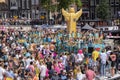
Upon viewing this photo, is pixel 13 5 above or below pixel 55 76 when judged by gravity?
below

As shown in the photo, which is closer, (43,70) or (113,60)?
(43,70)

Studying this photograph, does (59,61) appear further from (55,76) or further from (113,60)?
(113,60)

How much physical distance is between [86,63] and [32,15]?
232 feet

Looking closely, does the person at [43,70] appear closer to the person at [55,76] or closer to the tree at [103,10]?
the person at [55,76]

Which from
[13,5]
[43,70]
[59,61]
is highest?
[59,61]

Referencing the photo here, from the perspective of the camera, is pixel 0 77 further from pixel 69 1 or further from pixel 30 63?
pixel 69 1

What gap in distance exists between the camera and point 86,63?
1001 inches

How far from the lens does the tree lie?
82875mm

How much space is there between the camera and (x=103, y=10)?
273 ft

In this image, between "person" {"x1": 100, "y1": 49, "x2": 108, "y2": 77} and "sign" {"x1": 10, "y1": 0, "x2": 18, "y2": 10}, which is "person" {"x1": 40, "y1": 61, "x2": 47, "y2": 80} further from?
"sign" {"x1": 10, "y1": 0, "x2": 18, "y2": 10}

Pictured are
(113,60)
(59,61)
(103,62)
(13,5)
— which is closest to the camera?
(59,61)

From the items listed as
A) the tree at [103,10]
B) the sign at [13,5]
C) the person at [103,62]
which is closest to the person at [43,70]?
the person at [103,62]

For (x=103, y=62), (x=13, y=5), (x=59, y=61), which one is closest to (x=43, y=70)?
(x=59, y=61)

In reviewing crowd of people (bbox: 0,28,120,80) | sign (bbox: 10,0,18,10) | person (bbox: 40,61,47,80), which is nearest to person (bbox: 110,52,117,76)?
crowd of people (bbox: 0,28,120,80)
